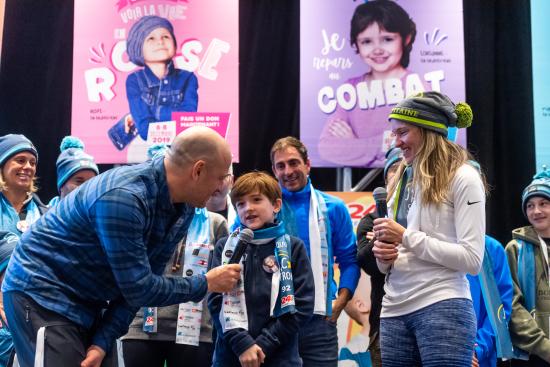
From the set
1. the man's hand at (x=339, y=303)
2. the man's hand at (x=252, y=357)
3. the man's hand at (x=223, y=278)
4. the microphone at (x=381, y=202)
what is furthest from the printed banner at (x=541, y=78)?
the man's hand at (x=223, y=278)

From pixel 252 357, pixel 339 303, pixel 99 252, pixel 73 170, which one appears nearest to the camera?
pixel 99 252

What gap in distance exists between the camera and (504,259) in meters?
3.47

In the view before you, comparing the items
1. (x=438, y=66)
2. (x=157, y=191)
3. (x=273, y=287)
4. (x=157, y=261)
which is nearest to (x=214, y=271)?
(x=157, y=261)

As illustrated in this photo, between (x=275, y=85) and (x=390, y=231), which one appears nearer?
(x=390, y=231)

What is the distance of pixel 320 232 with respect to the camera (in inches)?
126

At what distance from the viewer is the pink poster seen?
4.34 metres

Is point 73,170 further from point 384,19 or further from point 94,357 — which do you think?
point 384,19

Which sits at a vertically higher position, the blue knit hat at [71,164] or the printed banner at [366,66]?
the printed banner at [366,66]

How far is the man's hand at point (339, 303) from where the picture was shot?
316 cm

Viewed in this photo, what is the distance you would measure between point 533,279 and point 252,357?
76.6 inches

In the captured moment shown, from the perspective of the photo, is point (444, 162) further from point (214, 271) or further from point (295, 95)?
point (295, 95)

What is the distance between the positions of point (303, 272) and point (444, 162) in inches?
31.2

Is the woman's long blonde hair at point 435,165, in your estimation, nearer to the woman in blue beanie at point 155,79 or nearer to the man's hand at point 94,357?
the man's hand at point 94,357

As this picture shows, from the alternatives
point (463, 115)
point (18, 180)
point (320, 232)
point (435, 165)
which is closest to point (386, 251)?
point (435, 165)
